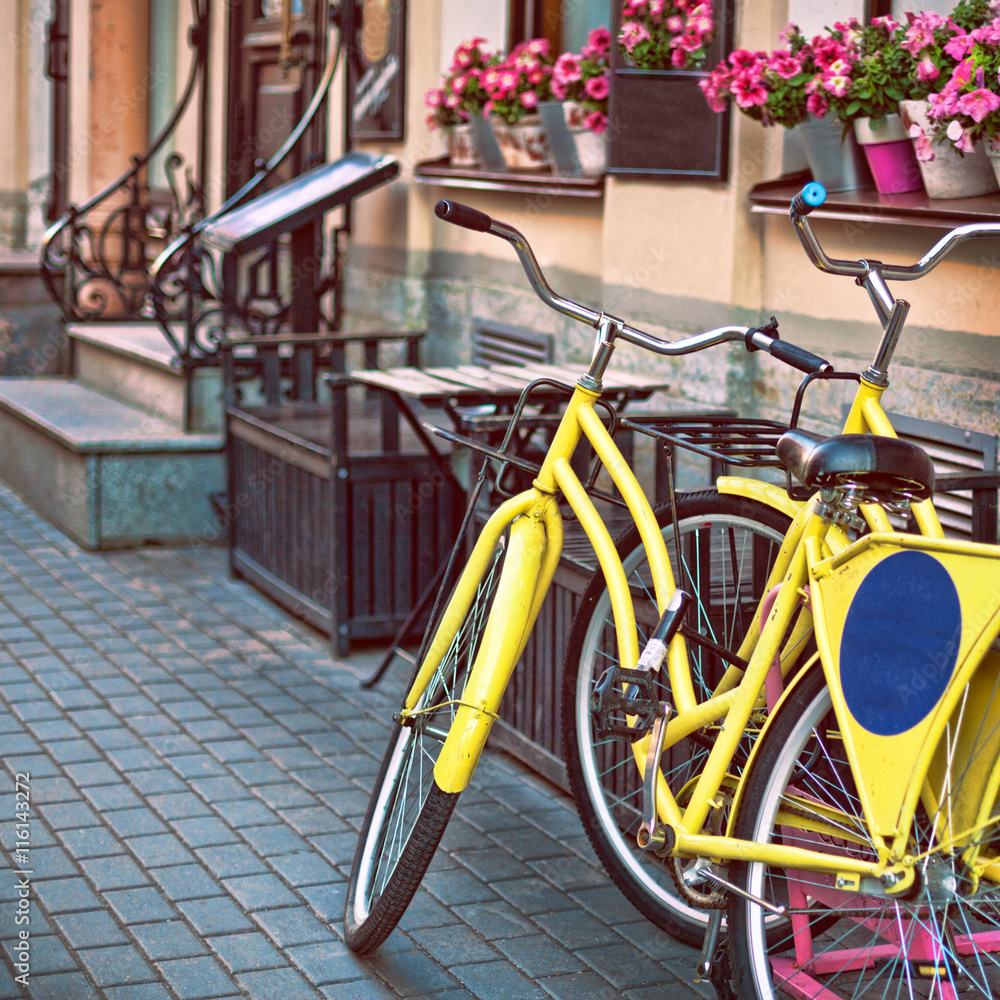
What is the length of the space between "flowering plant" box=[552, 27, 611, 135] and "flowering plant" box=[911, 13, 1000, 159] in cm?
193

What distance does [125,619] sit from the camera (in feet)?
18.7

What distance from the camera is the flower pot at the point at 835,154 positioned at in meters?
4.36

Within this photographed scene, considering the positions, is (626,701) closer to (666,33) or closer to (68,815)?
(68,815)

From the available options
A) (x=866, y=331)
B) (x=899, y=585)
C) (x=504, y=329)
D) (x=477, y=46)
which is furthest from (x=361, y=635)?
(x=899, y=585)

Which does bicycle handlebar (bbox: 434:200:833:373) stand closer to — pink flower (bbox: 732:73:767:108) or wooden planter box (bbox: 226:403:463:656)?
pink flower (bbox: 732:73:767:108)

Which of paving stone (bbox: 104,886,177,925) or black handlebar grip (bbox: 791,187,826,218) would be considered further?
paving stone (bbox: 104,886,177,925)

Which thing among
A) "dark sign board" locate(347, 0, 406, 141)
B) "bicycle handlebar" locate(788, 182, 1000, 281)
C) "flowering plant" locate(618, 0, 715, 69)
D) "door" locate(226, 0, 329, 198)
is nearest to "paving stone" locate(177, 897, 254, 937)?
"bicycle handlebar" locate(788, 182, 1000, 281)

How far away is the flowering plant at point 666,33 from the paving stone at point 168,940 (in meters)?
3.17

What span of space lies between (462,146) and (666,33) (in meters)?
1.66

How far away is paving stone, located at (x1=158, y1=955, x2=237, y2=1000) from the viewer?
2.98 meters

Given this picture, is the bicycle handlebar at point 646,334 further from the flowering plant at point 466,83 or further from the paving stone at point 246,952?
the flowering plant at point 466,83

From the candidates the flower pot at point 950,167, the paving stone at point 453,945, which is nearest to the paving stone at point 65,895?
the paving stone at point 453,945

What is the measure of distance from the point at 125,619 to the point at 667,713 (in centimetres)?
344

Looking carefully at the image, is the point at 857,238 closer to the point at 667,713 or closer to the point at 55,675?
the point at 667,713
